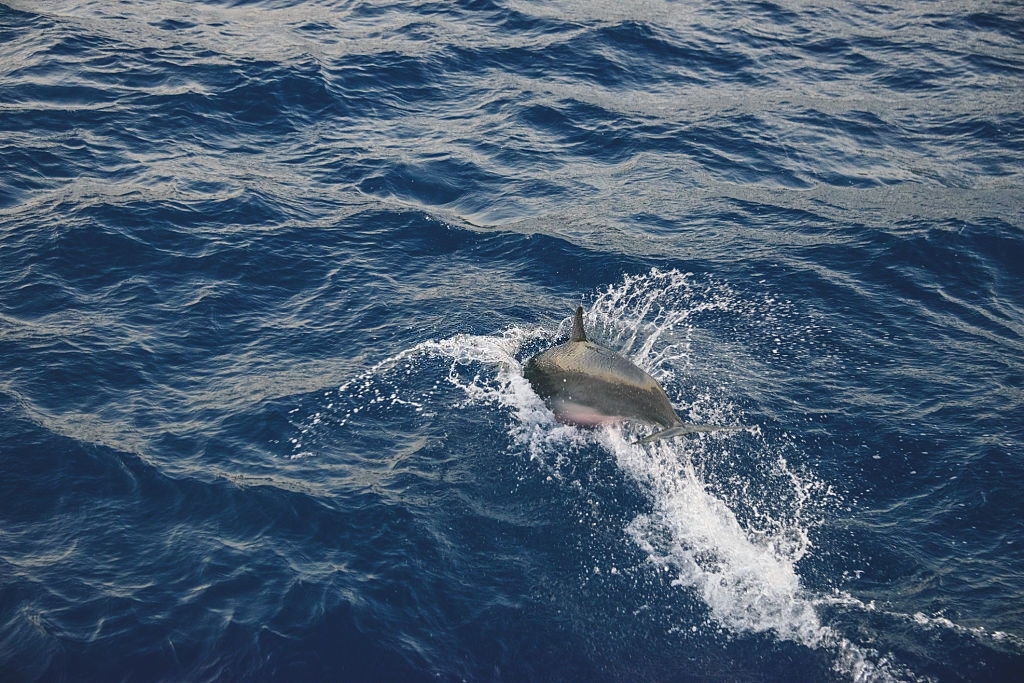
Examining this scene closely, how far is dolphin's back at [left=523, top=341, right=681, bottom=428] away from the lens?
11344 millimetres

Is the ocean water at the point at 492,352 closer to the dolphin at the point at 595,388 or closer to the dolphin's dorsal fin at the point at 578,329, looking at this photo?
the dolphin at the point at 595,388

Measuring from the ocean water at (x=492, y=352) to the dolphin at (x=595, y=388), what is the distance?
38 cm

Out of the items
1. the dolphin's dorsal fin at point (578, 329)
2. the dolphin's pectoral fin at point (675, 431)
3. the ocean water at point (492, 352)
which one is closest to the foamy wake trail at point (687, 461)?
the ocean water at point (492, 352)

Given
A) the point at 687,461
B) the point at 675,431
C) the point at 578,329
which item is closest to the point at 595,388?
the point at 578,329

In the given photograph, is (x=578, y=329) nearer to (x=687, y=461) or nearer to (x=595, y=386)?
(x=595, y=386)

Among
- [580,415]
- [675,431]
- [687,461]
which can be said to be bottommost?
[687,461]

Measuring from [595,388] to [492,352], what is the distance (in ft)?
7.32

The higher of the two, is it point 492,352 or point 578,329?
point 578,329

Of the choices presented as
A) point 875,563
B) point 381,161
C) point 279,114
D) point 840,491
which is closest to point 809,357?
point 840,491

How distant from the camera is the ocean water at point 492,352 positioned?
9422mm

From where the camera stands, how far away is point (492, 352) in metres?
13.4

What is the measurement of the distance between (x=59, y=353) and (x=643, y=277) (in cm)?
931

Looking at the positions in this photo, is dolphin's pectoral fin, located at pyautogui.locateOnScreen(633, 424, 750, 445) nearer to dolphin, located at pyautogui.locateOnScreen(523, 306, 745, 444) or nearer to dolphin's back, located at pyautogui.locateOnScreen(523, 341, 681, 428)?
dolphin, located at pyautogui.locateOnScreen(523, 306, 745, 444)

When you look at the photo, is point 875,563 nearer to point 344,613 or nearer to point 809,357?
point 809,357
